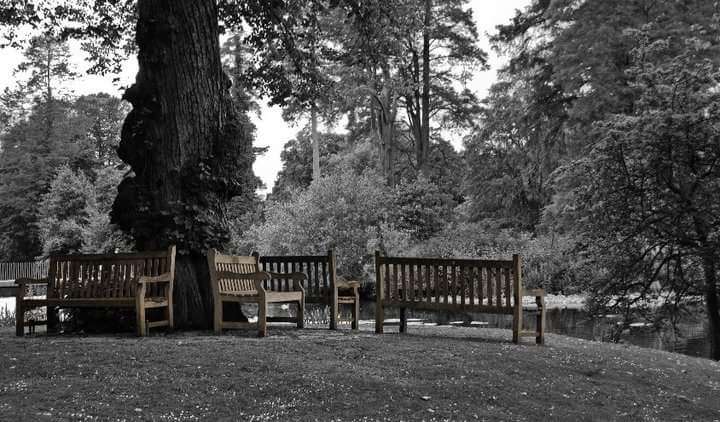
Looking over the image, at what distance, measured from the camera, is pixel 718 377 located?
8352mm

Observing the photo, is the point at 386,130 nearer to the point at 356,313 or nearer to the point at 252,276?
the point at 356,313

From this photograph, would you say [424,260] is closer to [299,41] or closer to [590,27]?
[299,41]

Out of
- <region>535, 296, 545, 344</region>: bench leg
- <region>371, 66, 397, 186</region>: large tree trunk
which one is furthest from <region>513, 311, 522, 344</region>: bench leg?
<region>371, 66, 397, 186</region>: large tree trunk

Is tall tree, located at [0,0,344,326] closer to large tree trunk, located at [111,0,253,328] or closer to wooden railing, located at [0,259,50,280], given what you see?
large tree trunk, located at [111,0,253,328]

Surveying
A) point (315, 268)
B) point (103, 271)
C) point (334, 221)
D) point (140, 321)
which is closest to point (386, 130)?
point (334, 221)

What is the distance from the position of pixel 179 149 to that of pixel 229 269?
1779 mm

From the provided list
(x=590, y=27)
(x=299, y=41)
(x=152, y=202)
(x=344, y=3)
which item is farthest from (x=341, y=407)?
(x=590, y=27)

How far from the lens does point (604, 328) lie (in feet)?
51.2

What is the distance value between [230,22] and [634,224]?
340 inches

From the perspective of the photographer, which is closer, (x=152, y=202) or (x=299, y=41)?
(x=152, y=202)

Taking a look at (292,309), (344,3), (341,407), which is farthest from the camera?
(292,309)

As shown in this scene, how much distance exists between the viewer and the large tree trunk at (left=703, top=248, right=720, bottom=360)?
11945mm

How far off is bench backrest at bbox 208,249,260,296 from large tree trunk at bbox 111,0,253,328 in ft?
1.29

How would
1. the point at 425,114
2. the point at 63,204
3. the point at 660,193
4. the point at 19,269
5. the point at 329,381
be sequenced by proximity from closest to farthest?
1. the point at 329,381
2. the point at 660,193
3. the point at 425,114
4. the point at 19,269
5. the point at 63,204
